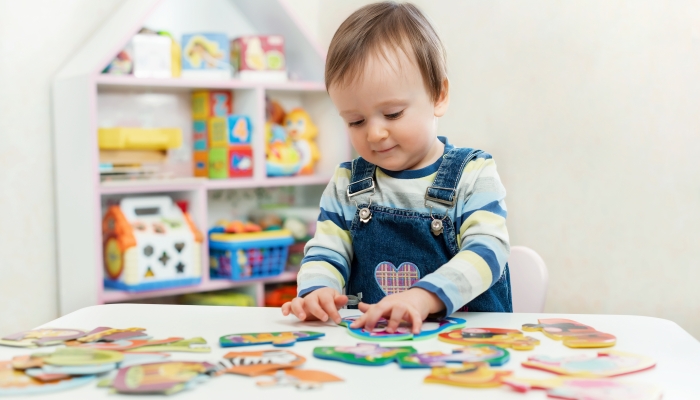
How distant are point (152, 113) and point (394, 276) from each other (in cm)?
154

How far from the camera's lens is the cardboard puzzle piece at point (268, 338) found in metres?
0.75

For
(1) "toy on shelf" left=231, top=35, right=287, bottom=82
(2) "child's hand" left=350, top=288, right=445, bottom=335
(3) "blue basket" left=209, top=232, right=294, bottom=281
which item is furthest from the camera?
(1) "toy on shelf" left=231, top=35, right=287, bottom=82

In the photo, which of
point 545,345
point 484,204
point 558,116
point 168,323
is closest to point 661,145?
point 558,116

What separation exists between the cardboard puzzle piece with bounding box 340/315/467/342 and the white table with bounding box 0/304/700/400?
13 mm

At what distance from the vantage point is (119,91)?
91.1 inches

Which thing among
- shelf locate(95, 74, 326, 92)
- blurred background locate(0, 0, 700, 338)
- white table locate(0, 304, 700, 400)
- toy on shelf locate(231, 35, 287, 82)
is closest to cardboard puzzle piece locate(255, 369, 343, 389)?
white table locate(0, 304, 700, 400)

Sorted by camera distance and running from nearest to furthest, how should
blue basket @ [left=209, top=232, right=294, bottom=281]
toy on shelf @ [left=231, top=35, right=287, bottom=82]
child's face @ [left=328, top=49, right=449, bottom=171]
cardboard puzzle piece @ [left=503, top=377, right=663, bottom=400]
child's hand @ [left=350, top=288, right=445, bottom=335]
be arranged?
1. cardboard puzzle piece @ [left=503, top=377, right=663, bottom=400]
2. child's hand @ [left=350, top=288, right=445, bottom=335]
3. child's face @ [left=328, top=49, right=449, bottom=171]
4. blue basket @ [left=209, top=232, right=294, bottom=281]
5. toy on shelf @ [left=231, top=35, right=287, bottom=82]

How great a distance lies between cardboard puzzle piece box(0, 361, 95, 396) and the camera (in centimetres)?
61

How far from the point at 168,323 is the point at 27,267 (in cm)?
157

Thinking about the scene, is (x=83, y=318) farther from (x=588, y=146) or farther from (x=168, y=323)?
(x=588, y=146)

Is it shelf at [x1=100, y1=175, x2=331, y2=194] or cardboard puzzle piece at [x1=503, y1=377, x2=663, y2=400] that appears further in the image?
shelf at [x1=100, y1=175, x2=331, y2=194]

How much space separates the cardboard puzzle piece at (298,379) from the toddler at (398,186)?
1.06 ft

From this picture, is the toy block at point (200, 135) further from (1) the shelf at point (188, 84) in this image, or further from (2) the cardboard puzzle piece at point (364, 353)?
(2) the cardboard puzzle piece at point (364, 353)

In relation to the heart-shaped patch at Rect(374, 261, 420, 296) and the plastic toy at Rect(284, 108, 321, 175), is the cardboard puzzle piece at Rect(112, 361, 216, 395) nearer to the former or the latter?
the heart-shaped patch at Rect(374, 261, 420, 296)
